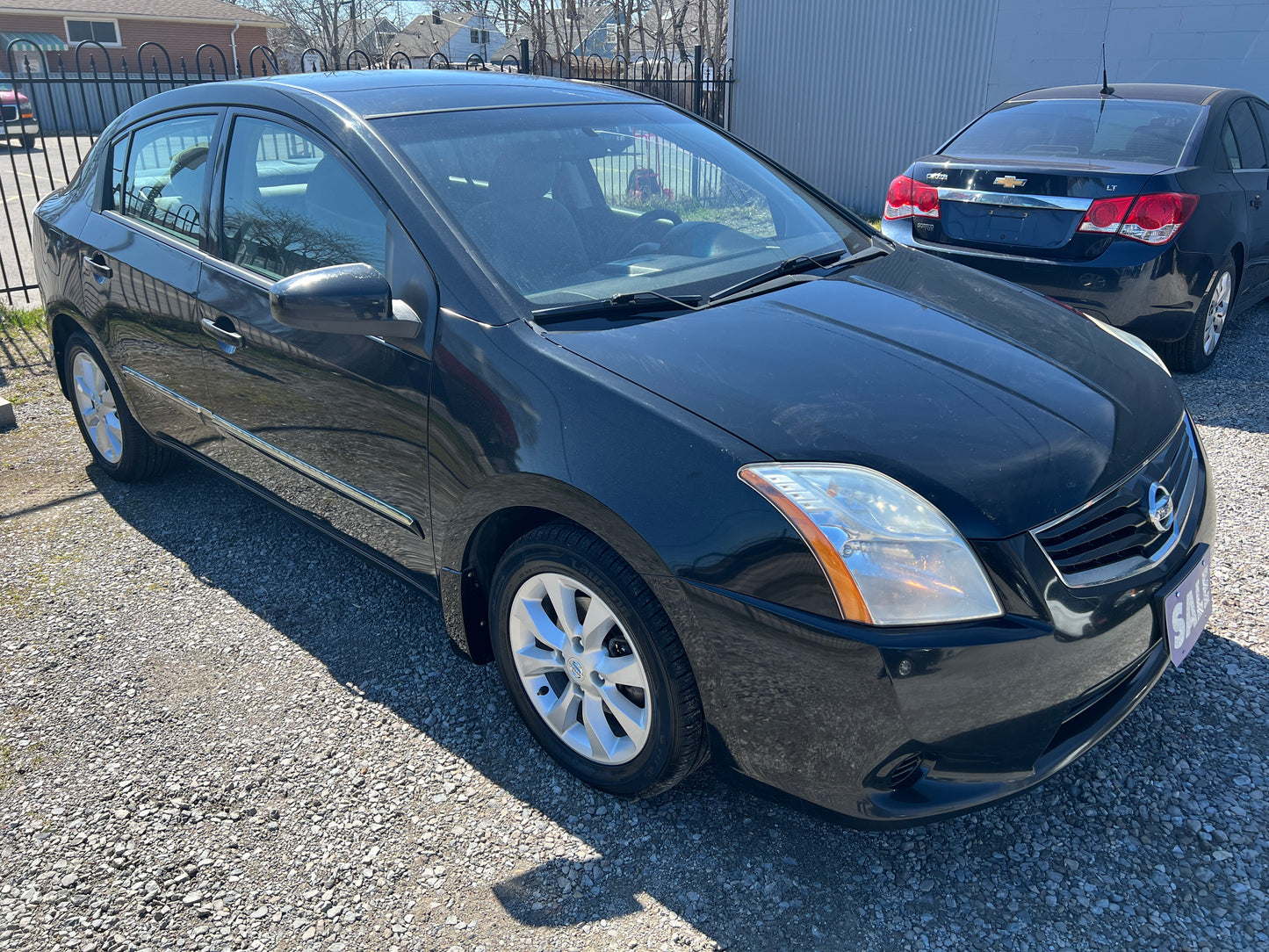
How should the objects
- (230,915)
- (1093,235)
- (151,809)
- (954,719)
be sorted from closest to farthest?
(954,719) < (230,915) < (151,809) < (1093,235)

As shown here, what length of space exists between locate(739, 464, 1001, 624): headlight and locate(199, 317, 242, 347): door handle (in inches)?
77.4

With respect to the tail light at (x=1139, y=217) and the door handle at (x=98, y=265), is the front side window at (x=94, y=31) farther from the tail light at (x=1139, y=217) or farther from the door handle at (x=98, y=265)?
the tail light at (x=1139, y=217)

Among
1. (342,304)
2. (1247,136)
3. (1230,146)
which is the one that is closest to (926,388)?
(342,304)

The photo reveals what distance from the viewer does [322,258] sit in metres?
2.80

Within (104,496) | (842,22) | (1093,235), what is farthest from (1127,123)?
(842,22)

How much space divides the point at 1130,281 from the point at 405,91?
374cm

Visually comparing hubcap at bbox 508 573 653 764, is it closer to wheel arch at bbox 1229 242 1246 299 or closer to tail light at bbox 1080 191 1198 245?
tail light at bbox 1080 191 1198 245

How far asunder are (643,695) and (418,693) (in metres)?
0.93

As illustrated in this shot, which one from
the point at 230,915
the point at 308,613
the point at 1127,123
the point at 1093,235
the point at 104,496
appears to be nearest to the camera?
the point at 230,915

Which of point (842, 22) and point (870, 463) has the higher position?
point (842, 22)

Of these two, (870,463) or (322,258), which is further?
(322,258)

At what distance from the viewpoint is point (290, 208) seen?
9.70 feet

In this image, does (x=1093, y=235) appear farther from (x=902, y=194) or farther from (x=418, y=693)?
(x=418, y=693)

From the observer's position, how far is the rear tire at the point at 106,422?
4043 millimetres
